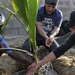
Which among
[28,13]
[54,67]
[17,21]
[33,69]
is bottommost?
[17,21]

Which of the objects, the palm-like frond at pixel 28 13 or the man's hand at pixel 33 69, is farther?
the man's hand at pixel 33 69

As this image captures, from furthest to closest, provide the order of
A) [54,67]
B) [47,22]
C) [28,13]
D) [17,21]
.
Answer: [17,21] → [47,22] → [54,67] → [28,13]

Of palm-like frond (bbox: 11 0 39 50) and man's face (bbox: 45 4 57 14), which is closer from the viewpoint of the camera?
palm-like frond (bbox: 11 0 39 50)

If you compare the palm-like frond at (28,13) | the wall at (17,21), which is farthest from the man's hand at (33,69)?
the wall at (17,21)

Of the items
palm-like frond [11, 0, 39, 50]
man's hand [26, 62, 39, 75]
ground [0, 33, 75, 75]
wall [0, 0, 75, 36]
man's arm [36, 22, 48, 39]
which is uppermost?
palm-like frond [11, 0, 39, 50]

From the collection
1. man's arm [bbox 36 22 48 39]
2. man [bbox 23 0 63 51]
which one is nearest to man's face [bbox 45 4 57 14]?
man [bbox 23 0 63 51]

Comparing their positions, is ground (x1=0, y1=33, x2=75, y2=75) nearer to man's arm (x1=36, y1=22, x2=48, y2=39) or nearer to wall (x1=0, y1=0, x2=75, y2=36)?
man's arm (x1=36, y1=22, x2=48, y2=39)

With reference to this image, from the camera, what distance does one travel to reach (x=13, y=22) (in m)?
5.55

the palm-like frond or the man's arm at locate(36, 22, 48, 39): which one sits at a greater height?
the palm-like frond

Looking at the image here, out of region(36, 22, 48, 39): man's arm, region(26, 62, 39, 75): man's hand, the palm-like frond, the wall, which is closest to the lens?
the palm-like frond

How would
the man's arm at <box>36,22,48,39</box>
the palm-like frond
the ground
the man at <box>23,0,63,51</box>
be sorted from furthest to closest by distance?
the man at <box>23,0,63,51</box>
the man's arm at <box>36,22,48,39</box>
the ground
the palm-like frond

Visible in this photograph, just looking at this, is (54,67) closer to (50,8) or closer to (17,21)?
(50,8)

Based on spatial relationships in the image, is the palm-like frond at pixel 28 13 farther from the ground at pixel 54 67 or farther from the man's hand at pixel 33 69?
the ground at pixel 54 67

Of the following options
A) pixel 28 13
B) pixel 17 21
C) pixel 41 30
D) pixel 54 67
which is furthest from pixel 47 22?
pixel 17 21
